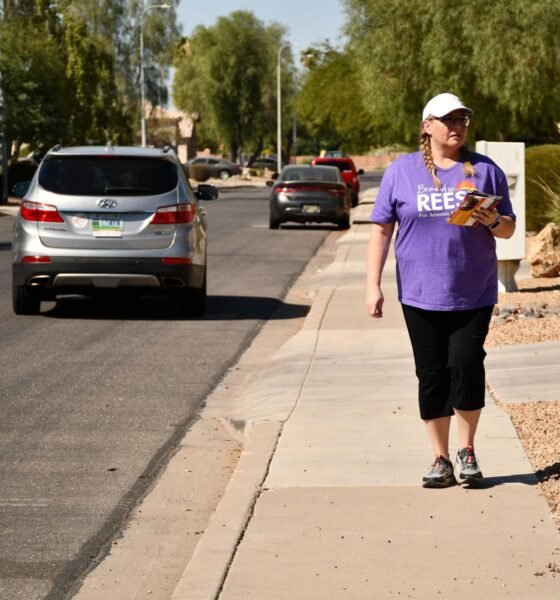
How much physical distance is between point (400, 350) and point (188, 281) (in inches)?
137

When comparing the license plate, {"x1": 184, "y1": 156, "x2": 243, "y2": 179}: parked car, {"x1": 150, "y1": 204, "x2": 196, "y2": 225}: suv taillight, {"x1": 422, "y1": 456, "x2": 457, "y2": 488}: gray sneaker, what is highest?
{"x1": 150, "y1": 204, "x2": 196, "y2": 225}: suv taillight

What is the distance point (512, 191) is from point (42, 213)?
5522mm

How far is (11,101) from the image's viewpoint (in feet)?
179

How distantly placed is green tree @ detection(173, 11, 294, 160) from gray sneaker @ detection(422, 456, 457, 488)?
91.0m

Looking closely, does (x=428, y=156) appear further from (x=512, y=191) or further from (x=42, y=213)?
(x=512, y=191)

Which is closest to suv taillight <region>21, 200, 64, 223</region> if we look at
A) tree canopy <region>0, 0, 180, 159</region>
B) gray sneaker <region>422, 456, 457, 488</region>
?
gray sneaker <region>422, 456, 457, 488</region>

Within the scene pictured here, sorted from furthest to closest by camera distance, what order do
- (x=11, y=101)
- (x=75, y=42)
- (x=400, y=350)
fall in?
(x=75, y=42) → (x=11, y=101) → (x=400, y=350)

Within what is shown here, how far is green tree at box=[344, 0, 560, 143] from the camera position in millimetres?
36156

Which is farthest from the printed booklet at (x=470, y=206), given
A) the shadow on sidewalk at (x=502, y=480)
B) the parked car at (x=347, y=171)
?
the parked car at (x=347, y=171)

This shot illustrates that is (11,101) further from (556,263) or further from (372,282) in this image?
(372,282)

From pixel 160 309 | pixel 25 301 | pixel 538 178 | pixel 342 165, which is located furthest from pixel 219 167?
pixel 25 301

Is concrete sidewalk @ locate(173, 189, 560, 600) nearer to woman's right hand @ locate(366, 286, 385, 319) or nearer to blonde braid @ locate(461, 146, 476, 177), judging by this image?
woman's right hand @ locate(366, 286, 385, 319)

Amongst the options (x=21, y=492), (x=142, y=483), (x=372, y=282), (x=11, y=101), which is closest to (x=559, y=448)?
(x=372, y=282)

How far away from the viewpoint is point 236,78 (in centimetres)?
9781
